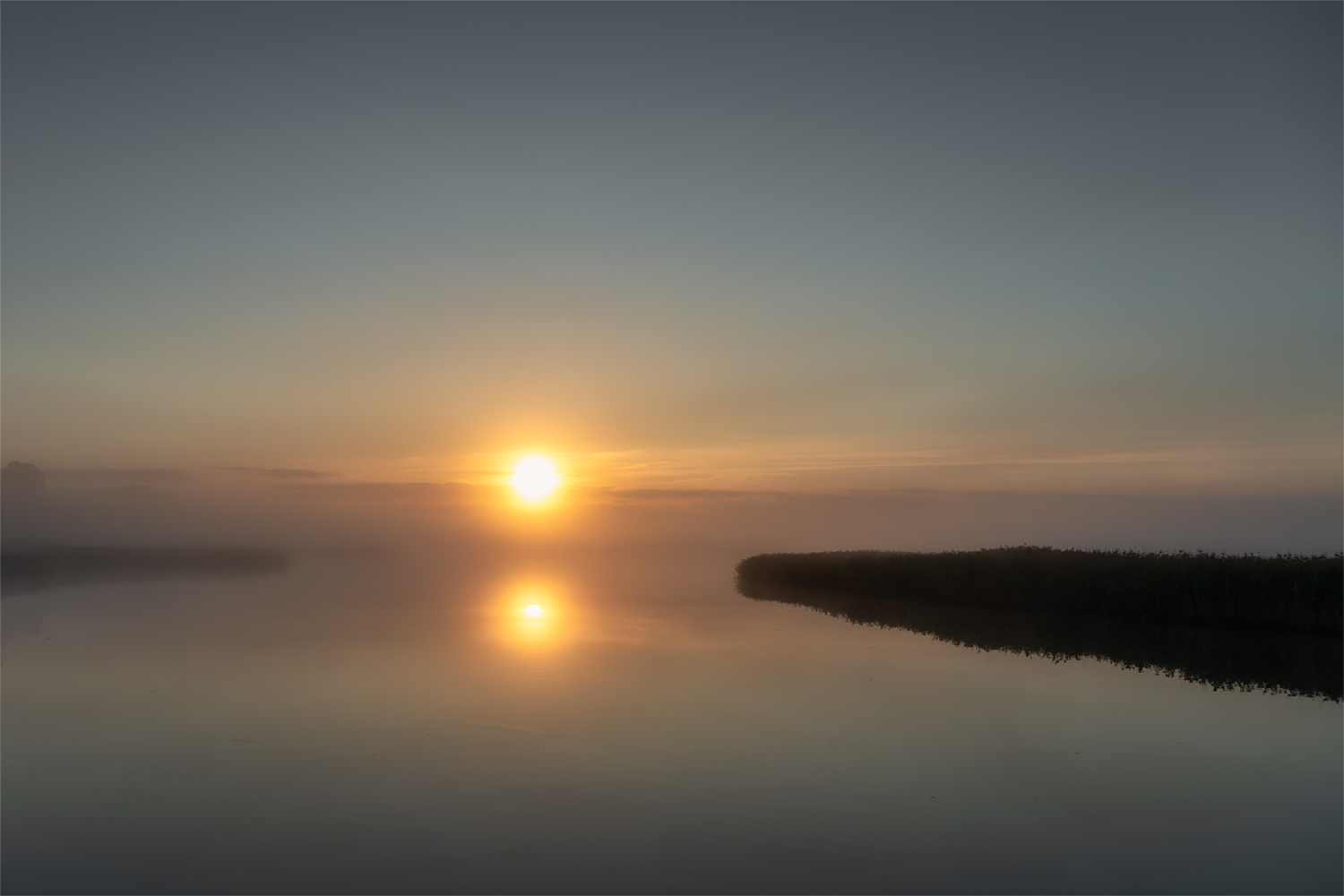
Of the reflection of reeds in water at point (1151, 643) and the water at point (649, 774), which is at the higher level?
the reflection of reeds in water at point (1151, 643)

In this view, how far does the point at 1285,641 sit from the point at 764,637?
12.6 m

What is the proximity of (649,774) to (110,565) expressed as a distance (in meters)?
71.5

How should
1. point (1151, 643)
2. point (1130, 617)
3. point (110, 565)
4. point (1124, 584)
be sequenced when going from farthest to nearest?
point (110, 565), point (1124, 584), point (1130, 617), point (1151, 643)

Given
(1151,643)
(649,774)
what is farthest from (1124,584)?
(649,774)

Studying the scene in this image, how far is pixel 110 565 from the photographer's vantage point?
67.8 meters

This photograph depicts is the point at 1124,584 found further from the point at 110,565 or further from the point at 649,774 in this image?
the point at 110,565

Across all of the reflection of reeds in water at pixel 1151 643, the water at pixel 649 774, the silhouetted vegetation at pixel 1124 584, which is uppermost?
the silhouetted vegetation at pixel 1124 584

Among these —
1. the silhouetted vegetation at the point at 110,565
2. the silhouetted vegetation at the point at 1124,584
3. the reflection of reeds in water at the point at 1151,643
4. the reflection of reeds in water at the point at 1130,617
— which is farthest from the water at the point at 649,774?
the silhouetted vegetation at the point at 110,565

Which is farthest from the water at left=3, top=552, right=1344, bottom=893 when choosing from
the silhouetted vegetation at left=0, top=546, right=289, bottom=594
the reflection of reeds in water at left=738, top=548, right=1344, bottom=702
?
the silhouetted vegetation at left=0, top=546, right=289, bottom=594

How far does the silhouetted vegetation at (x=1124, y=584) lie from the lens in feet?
78.2

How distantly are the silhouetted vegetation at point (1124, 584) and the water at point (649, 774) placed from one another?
366 inches

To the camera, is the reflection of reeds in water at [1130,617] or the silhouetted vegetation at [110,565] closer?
the reflection of reeds in water at [1130,617]

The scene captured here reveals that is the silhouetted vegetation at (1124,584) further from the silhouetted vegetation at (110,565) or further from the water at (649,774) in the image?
the silhouetted vegetation at (110,565)

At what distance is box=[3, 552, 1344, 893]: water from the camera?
748 cm
